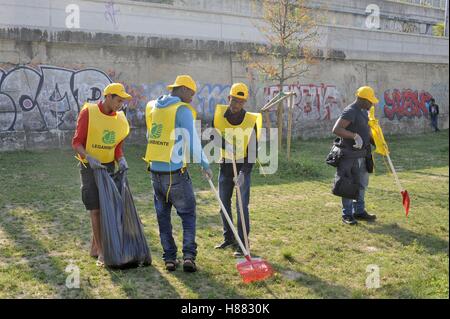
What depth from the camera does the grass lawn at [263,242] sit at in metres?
4.88

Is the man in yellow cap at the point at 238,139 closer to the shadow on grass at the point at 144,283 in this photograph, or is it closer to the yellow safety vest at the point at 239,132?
the yellow safety vest at the point at 239,132

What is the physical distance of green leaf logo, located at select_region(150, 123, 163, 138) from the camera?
5.23 m

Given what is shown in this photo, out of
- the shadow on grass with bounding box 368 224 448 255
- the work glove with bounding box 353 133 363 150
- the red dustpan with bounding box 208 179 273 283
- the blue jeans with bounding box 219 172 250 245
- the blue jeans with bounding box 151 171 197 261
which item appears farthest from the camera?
the work glove with bounding box 353 133 363 150

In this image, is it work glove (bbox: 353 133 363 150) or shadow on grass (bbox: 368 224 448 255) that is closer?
shadow on grass (bbox: 368 224 448 255)

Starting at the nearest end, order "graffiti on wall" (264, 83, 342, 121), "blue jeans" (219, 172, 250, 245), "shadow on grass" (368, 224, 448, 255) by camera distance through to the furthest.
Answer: "blue jeans" (219, 172, 250, 245) < "shadow on grass" (368, 224, 448, 255) < "graffiti on wall" (264, 83, 342, 121)

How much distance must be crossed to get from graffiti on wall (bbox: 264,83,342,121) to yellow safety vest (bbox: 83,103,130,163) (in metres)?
11.4

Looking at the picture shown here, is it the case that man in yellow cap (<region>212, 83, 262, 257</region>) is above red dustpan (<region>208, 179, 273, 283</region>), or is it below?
above

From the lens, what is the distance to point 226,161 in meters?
5.96

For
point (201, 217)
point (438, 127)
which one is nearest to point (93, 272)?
point (201, 217)

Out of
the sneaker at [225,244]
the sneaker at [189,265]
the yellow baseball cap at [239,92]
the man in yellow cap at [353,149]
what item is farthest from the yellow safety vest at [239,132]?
the man in yellow cap at [353,149]

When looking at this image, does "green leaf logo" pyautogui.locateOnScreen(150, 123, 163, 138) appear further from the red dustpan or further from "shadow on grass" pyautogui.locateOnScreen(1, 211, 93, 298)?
"shadow on grass" pyautogui.locateOnScreen(1, 211, 93, 298)

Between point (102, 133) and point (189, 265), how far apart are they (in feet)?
4.93

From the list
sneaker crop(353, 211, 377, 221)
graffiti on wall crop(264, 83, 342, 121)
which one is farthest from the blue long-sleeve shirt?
graffiti on wall crop(264, 83, 342, 121)

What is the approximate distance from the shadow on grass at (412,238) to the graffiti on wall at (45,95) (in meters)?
8.22
